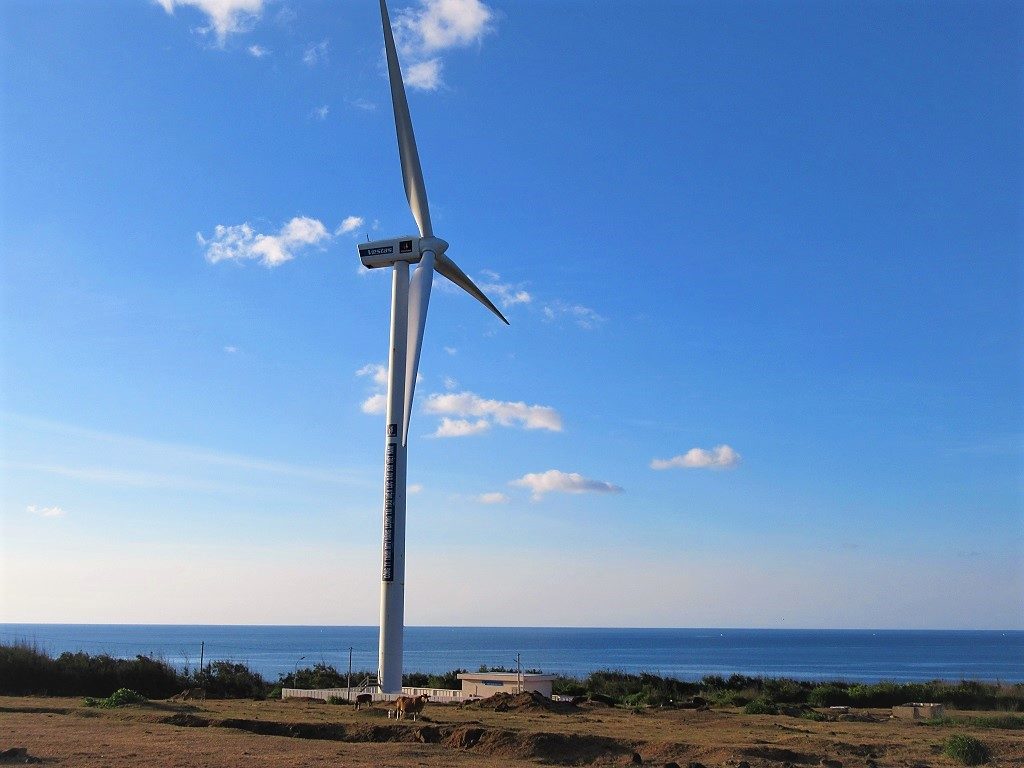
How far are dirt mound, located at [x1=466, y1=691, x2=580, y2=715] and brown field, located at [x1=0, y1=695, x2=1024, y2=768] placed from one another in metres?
0.60

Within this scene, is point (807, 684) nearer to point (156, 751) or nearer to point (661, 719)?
point (661, 719)

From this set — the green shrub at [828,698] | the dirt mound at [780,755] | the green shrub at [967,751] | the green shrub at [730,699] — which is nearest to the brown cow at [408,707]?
the dirt mound at [780,755]

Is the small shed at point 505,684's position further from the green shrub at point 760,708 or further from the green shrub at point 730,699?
the green shrub at point 760,708

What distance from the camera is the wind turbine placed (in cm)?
3137

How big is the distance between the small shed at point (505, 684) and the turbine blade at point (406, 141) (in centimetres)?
1718

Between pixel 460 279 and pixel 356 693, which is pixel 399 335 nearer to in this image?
pixel 460 279

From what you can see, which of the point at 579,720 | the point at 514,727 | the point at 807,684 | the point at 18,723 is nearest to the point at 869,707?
the point at 807,684

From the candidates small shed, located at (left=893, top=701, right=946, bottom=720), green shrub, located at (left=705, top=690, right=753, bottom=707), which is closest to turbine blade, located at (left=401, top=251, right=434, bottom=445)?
green shrub, located at (left=705, top=690, right=753, bottom=707)

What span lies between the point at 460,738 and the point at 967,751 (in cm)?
1148

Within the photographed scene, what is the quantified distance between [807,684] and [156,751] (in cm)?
3224

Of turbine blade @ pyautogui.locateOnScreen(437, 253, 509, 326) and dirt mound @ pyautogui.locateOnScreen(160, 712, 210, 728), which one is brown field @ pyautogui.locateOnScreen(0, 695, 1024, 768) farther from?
turbine blade @ pyautogui.locateOnScreen(437, 253, 509, 326)

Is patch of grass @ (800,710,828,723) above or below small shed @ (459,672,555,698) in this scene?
below

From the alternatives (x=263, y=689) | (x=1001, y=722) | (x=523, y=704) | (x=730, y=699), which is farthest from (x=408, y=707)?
(x=1001, y=722)

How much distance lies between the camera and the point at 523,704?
3297 centimetres
